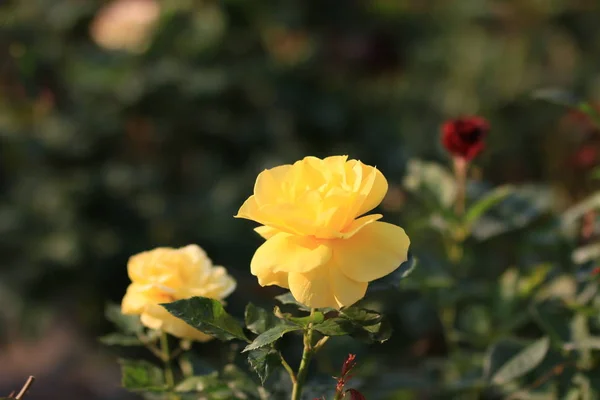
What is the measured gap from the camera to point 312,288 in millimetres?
629

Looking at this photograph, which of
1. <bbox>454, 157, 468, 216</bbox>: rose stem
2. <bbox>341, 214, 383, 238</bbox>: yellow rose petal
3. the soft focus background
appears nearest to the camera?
<bbox>341, 214, 383, 238</bbox>: yellow rose petal

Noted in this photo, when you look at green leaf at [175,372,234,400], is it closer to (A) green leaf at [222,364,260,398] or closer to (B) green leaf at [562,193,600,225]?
(A) green leaf at [222,364,260,398]

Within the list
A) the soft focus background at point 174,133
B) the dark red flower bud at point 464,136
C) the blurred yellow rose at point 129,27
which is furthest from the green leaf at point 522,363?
the blurred yellow rose at point 129,27

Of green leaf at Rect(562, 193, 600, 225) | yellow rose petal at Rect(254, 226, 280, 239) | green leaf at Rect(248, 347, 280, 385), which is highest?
green leaf at Rect(562, 193, 600, 225)

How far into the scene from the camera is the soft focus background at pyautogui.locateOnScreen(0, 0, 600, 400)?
2.03m

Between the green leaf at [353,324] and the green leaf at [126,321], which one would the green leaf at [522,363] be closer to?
the green leaf at [353,324]

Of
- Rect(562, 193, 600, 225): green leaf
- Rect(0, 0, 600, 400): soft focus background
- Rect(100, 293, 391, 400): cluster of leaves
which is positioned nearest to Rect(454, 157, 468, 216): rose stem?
Rect(562, 193, 600, 225): green leaf

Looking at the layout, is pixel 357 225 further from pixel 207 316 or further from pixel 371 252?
pixel 207 316

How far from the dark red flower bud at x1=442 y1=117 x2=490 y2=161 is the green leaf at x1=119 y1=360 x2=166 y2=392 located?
1.44ft

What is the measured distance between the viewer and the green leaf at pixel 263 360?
65 cm

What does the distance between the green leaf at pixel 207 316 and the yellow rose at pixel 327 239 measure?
0.20ft

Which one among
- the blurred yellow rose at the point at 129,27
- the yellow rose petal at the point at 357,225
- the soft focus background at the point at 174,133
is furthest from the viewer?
the blurred yellow rose at the point at 129,27

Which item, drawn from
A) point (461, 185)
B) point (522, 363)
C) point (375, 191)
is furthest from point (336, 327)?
point (461, 185)

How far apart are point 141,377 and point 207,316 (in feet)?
0.54
